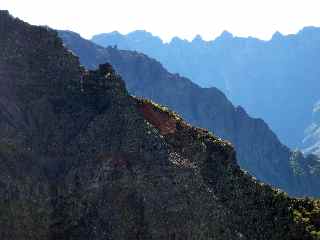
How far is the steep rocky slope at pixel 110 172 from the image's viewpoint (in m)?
35.3

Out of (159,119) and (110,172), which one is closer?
(110,172)

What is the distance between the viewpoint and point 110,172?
37.5 meters

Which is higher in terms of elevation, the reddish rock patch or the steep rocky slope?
the reddish rock patch

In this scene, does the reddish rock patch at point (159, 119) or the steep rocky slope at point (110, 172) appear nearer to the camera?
the steep rocky slope at point (110, 172)

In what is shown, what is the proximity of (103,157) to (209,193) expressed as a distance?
23.9 ft

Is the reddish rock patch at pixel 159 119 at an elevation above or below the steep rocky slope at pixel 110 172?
above

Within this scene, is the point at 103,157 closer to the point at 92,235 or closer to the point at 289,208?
the point at 92,235

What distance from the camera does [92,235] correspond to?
116 feet

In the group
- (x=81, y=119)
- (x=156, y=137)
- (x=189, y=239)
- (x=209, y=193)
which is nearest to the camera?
(x=189, y=239)

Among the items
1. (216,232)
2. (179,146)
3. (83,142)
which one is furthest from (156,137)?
(216,232)

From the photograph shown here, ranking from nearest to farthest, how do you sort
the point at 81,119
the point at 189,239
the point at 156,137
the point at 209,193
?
the point at 189,239 < the point at 209,193 < the point at 156,137 < the point at 81,119

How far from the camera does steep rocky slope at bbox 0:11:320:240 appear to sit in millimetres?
35281

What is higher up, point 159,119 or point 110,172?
point 159,119

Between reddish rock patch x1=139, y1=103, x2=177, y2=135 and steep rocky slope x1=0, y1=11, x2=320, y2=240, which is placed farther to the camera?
reddish rock patch x1=139, y1=103, x2=177, y2=135
